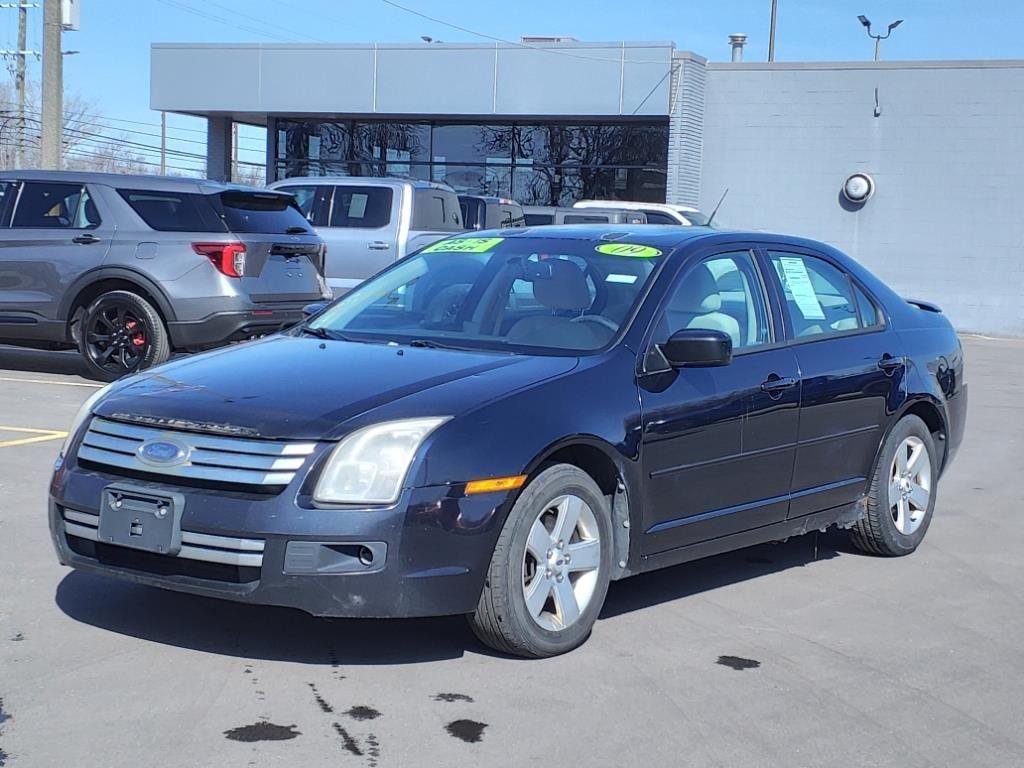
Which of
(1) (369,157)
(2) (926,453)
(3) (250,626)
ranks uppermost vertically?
(1) (369,157)

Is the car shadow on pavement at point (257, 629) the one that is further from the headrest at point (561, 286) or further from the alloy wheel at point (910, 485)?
the alloy wheel at point (910, 485)

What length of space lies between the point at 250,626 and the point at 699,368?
2.06 metres

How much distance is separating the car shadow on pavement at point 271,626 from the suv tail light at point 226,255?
643cm

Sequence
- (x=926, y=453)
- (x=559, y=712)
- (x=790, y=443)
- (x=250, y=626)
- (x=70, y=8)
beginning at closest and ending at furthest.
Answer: (x=559, y=712)
(x=250, y=626)
(x=790, y=443)
(x=926, y=453)
(x=70, y=8)

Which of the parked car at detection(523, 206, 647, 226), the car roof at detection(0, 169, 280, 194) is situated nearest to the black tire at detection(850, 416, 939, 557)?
the car roof at detection(0, 169, 280, 194)

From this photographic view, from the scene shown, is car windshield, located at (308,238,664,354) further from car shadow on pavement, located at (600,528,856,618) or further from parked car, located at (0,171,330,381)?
parked car, located at (0,171,330,381)

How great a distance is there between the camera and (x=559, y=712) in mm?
4367

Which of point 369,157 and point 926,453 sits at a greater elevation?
point 369,157

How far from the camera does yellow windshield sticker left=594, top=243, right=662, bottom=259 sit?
587 cm

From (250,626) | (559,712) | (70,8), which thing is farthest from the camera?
(70,8)

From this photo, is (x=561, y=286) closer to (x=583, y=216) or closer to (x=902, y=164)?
(x=583, y=216)

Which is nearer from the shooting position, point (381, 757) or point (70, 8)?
point (381, 757)

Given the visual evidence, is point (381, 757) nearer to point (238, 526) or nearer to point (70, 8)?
point (238, 526)

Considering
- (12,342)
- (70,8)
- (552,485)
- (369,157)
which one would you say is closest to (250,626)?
(552,485)
